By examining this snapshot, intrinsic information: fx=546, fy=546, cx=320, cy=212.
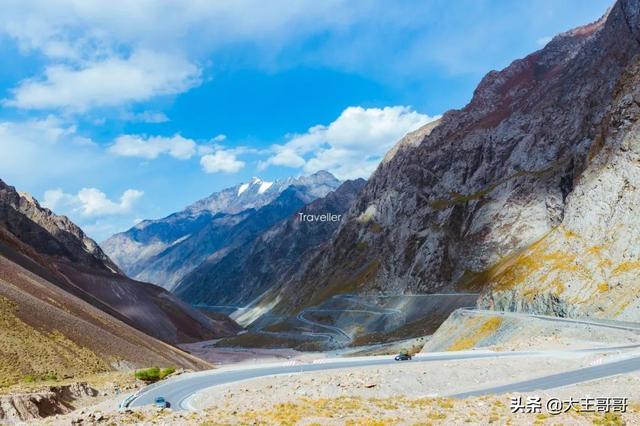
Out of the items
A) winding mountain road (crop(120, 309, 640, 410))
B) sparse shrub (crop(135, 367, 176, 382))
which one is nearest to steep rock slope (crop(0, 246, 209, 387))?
sparse shrub (crop(135, 367, 176, 382))

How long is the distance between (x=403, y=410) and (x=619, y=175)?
232ft

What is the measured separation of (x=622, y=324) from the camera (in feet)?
198

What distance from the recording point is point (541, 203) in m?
131

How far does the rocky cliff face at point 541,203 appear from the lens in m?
78.8

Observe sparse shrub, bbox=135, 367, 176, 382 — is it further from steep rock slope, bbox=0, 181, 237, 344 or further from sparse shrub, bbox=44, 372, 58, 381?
steep rock slope, bbox=0, 181, 237, 344

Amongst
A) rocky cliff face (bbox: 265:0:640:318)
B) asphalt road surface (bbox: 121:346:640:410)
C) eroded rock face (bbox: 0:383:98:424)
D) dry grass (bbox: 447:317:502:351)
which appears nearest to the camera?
asphalt road surface (bbox: 121:346:640:410)

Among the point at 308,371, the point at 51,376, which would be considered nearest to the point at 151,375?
the point at 51,376

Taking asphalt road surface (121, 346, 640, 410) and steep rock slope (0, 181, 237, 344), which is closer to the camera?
asphalt road surface (121, 346, 640, 410)

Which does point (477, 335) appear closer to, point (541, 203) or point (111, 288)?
point (541, 203)

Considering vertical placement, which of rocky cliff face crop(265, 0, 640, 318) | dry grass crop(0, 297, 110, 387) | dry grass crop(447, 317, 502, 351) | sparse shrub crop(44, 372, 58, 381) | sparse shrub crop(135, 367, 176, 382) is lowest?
dry grass crop(447, 317, 502, 351)

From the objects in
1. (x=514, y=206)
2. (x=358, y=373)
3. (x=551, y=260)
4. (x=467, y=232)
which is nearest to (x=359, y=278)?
(x=467, y=232)

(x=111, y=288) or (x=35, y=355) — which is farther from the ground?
(x=111, y=288)

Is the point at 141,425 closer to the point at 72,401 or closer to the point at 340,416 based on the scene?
the point at 340,416

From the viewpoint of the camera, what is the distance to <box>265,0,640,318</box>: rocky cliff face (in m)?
78.8
